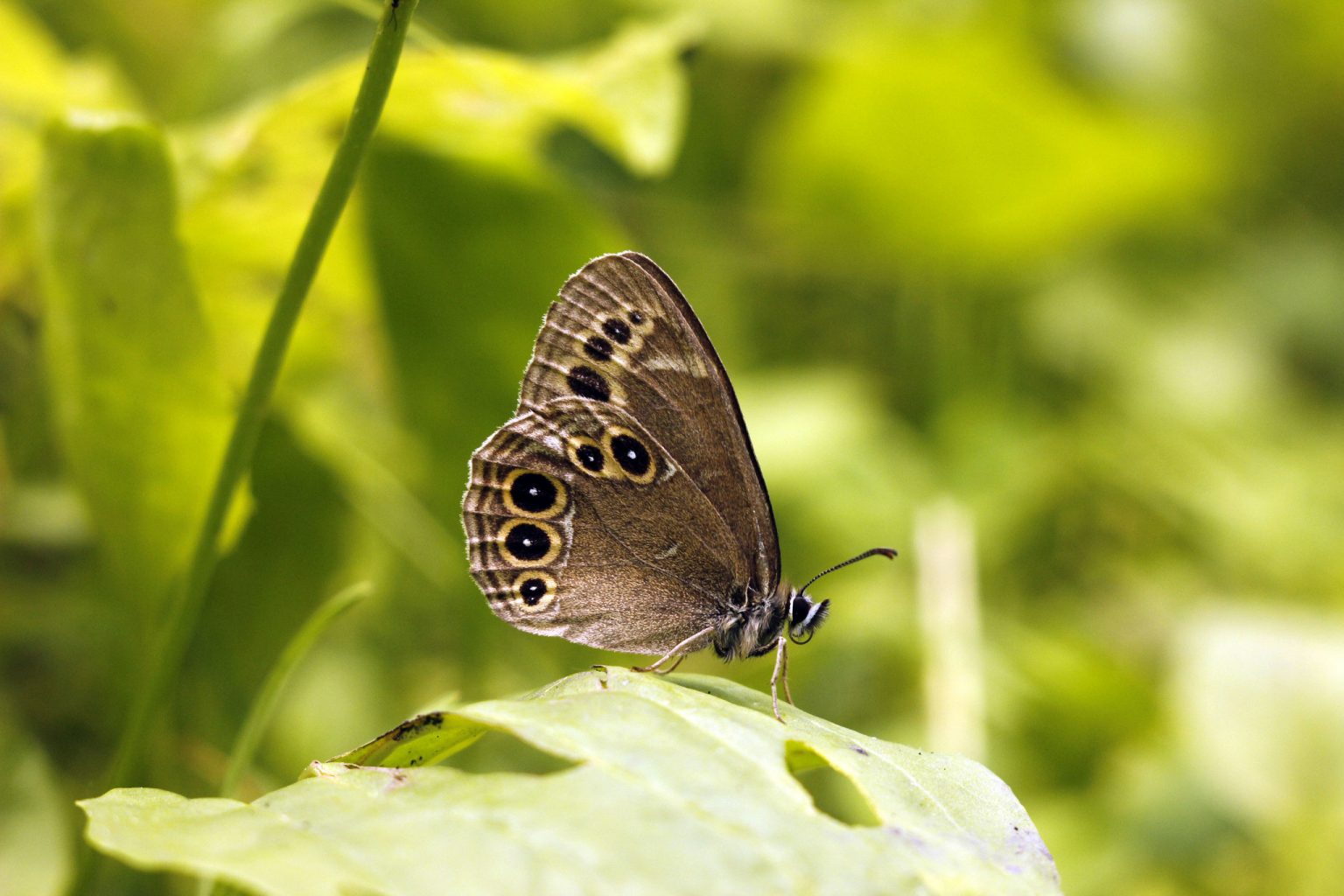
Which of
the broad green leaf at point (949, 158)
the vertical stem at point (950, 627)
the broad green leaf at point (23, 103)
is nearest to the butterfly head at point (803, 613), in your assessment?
A: the vertical stem at point (950, 627)

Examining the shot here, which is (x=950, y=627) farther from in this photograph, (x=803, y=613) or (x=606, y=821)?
(x=606, y=821)

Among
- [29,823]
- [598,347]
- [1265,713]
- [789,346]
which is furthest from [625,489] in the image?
[789,346]

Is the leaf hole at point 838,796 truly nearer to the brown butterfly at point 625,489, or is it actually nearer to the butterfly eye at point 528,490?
the brown butterfly at point 625,489

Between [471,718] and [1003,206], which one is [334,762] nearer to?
[471,718]

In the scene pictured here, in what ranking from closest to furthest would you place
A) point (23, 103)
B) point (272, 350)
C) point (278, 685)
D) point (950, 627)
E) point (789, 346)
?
point (272, 350) < point (278, 685) < point (23, 103) < point (950, 627) < point (789, 346)

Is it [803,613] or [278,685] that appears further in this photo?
[803,613]

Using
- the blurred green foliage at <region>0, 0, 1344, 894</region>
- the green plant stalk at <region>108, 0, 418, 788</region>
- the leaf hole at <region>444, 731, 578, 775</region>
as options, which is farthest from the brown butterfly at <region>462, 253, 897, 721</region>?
the green plant stalk at <region>108, 0, 418, 788</region>

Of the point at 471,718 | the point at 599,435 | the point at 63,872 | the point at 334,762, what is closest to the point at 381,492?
the point at 599,435
